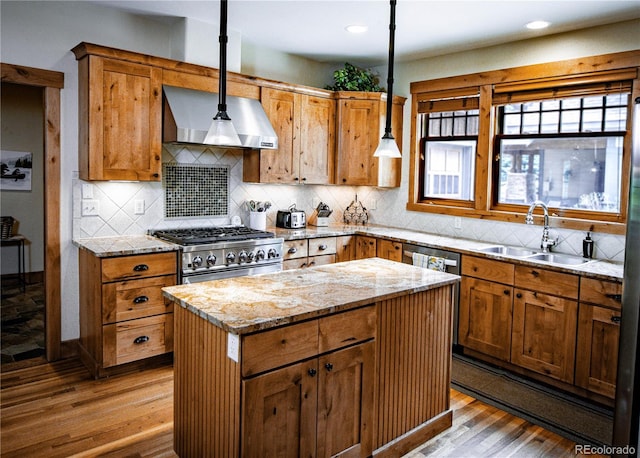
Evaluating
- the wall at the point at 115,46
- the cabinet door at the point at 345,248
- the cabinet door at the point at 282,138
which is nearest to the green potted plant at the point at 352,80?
the cabinet door at the point at 282,138

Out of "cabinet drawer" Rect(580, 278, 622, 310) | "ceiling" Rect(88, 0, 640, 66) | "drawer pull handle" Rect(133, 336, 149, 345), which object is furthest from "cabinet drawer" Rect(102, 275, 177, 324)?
"cabinet drawer" Rect(580, 278, 622, 310)

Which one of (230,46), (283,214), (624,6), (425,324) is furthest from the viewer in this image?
(283,214)

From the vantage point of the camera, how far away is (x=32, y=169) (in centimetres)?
649

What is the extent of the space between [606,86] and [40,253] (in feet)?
22.1

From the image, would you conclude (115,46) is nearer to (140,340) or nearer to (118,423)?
(140,340)

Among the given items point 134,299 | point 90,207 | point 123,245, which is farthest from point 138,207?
point 134,299

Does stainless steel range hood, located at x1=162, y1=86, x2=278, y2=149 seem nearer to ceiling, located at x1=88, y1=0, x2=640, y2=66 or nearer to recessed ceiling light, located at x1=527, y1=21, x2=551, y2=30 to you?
ceiling, located at x1=88, y1=0, x2=640, y2=66

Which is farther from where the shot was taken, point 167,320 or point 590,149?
point 590,149

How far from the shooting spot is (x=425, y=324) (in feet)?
8.89

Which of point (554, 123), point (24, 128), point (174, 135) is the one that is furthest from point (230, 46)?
point (24, 128)

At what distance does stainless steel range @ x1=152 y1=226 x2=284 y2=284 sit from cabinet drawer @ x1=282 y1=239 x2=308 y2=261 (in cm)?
14

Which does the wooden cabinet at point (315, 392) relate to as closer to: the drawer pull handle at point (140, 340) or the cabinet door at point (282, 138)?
the drawer pull handle at point (140, 340)

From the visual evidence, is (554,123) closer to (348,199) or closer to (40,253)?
(348,199)

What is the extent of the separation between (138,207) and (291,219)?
1453mm
